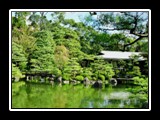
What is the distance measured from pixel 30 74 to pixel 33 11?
2.49 ft

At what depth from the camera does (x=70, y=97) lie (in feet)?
16.2

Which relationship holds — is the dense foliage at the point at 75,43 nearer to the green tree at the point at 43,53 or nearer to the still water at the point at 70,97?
the green tree at the point at 43,53

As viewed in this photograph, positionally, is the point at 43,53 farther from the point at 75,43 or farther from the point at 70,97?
the point at 70,97

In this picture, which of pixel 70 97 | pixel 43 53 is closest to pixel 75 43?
pixel 43 53

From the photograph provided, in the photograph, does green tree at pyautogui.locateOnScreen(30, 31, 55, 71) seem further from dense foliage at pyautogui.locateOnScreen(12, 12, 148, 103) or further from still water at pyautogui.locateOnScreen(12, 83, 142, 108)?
still water at pyautogui.locateOnScreen(12, 83, 142, 108)

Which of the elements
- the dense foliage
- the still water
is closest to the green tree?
the dense foliage

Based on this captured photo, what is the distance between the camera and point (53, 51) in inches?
196

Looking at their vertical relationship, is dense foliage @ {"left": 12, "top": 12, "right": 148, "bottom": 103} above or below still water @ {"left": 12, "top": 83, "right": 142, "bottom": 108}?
above

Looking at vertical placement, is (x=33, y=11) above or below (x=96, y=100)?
above

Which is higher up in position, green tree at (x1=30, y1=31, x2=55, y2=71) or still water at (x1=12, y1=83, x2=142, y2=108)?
green tree at (x1=30, y1=31, x2=55, y2=71)

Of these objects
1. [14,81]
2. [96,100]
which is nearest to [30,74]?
[14,81]

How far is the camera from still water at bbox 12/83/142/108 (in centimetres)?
487
